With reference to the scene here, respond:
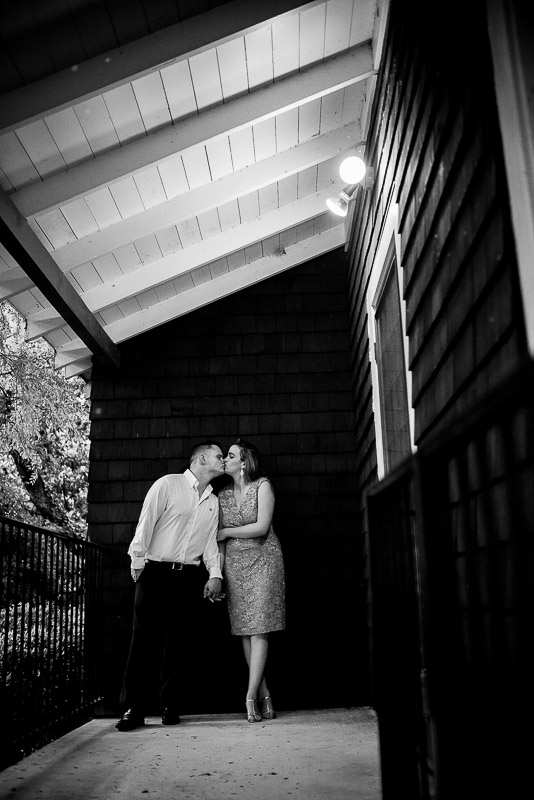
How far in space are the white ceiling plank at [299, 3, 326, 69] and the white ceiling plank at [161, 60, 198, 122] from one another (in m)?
0.59

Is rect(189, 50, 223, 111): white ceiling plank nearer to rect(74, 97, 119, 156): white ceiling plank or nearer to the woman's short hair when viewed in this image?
rect(74, 97, 119, 156): white ceiling plank

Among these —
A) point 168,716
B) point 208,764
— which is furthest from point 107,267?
point 208,764

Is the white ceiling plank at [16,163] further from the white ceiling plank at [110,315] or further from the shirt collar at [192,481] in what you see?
the shirt collar at [192,481]

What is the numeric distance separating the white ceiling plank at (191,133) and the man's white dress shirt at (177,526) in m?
1.74

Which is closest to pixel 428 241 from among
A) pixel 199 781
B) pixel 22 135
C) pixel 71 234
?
pixel 22 135

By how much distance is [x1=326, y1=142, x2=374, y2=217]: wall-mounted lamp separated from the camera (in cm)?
395

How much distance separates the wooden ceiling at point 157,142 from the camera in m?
2.94

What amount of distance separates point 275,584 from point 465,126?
9.99 ft

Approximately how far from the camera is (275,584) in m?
4.34

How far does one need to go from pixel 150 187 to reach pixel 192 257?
81 cm

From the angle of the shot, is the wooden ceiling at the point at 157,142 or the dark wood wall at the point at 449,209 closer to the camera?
the dark wood wall at the point at 449,209

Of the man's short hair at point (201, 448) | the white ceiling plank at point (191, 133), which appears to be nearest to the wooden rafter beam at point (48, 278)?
the white ceiling plank at point (191, 133)

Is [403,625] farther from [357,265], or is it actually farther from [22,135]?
[357,265]

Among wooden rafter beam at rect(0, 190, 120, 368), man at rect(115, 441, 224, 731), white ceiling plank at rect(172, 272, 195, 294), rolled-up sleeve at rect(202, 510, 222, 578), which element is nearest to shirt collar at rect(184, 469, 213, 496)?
man at rect(115, 441, 224, 731)
